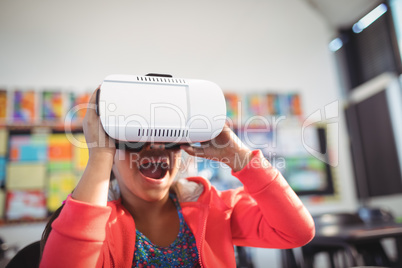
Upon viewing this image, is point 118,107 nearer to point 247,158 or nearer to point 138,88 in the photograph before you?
point 138,88

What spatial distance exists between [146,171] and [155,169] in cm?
2

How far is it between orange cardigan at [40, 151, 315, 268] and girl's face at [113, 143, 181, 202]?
6 cm

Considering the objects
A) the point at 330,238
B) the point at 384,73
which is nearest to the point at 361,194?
the point at 384,73

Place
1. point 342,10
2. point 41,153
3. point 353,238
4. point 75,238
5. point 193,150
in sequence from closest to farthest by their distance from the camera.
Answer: point 75,238 < point 193,150 < point 353,238 < point 41,153 < point 342,10

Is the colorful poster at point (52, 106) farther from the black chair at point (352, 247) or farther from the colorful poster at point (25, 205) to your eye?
the black chair at point (352, 247)

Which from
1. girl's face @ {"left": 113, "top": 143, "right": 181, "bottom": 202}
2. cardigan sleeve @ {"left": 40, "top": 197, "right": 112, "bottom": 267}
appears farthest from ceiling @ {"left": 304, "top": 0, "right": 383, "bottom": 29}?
cardigan sleeve @ {"left": 40, "top": 197, "right": 112, "bottom": 267}

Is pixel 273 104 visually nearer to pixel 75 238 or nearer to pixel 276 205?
pixel 276 205

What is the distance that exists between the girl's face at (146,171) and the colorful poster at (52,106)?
2.14 metres

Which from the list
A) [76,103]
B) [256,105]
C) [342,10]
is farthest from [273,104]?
[76,103]

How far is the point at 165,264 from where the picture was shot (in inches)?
29.9

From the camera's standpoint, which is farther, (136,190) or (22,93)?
(22,93)

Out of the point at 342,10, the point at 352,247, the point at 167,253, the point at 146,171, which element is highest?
the point at 342,10

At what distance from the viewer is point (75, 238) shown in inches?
23.8

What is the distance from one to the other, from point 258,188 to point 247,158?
Answer: 3.0 inches
